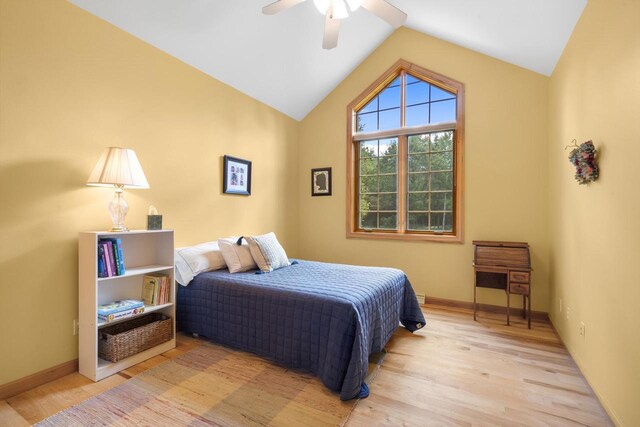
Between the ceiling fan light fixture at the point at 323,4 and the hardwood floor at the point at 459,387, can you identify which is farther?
the ceiling fan light fixture at the point at 323,4

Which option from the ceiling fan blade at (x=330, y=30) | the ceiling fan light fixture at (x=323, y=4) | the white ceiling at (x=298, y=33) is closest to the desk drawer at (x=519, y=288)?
the white ceiling at (x=298, y=33)

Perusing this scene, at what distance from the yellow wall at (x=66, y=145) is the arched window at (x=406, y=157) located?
85.5 inches

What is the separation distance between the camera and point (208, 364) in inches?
93.4

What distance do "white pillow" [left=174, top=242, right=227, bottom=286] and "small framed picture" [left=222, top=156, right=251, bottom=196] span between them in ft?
2.64

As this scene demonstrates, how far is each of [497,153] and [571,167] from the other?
1113 mm

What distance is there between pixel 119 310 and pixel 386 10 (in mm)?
2880

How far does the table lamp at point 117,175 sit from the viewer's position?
2178mm

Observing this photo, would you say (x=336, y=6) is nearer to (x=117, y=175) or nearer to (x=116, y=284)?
(x=117, y=175)

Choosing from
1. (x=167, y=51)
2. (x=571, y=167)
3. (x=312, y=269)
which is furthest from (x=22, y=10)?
(x=571, y=167)

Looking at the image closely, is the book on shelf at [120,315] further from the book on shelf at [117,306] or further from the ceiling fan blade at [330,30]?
the ceiling fan blade at [330,30]

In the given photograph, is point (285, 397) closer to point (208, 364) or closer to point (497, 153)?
point (208, 364)

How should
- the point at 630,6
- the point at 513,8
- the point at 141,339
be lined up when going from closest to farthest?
the point at 630,6, the point at 141,339, the point at 513,8

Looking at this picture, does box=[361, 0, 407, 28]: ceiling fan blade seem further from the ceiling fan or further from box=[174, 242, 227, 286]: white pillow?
box=[174, 242, 227, 286]: white pillow

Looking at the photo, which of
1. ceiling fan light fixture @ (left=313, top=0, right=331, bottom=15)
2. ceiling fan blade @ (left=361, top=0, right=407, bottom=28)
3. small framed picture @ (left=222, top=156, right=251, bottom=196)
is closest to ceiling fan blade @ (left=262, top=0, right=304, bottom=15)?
ceiling fan light fixture @ (left=313, top=0, right=331, bottom=15)
